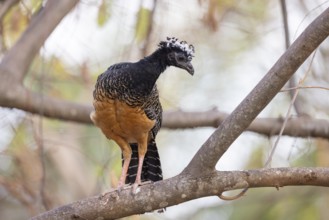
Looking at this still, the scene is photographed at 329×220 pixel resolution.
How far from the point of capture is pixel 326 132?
5.64 meters

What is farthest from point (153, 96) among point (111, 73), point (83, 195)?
point (83, 195)

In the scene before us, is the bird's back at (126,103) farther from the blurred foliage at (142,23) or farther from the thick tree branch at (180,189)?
the thick tree branch at (180,189)

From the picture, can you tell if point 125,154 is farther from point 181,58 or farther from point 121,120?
point 181,58

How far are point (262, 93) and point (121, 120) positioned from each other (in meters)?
1.62

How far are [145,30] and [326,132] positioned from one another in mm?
1844

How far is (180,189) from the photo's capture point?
3633 millimetres

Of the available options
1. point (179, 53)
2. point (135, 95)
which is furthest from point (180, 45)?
point (135, 95)

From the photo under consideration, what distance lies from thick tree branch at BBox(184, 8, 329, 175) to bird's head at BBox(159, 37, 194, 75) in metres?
1.09

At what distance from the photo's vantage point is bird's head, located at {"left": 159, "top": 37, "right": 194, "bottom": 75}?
4.58 m

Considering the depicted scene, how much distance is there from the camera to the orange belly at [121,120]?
4734 millimetres

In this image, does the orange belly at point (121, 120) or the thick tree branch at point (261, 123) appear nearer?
the orange belly at point (121, 120)

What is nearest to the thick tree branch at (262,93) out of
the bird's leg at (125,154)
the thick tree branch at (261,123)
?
the bird's leg at (125,154)

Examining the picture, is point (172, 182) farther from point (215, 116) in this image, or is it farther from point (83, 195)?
point (83, 195)

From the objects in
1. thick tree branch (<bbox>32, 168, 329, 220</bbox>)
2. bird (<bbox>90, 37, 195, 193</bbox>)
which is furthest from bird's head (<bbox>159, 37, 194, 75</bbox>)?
thick tree branch (<bbox>32, 168, 329, 220</bbox>)
